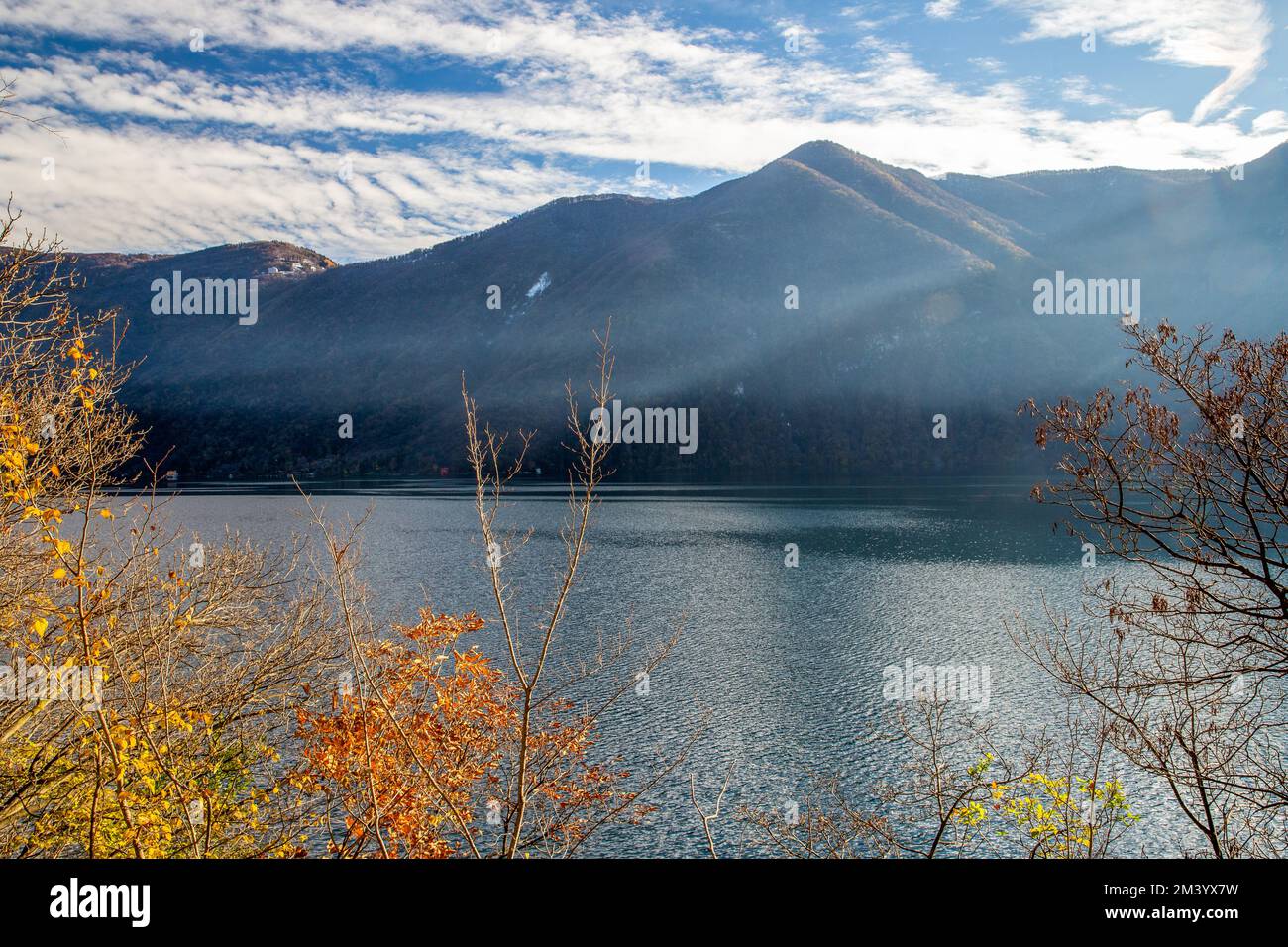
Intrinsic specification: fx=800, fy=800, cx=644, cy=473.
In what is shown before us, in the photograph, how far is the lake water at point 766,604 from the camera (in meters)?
17.4

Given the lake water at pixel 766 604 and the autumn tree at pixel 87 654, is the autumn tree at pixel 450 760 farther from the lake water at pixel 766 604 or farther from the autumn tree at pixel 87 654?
the lake water at pixel 766 604

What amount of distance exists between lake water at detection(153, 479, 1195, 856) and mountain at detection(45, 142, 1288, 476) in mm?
58116

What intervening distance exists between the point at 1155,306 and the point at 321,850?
177816 millimetres

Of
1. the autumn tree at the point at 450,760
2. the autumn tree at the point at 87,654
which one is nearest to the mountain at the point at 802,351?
the autumn tree at the point at 450,760

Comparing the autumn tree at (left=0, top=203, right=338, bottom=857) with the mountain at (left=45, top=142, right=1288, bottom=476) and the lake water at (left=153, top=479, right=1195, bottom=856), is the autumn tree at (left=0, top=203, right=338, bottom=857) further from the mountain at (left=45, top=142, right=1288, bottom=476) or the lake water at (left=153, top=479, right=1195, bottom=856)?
the mountain at (left=45, top=142, right=1288, bottom=476)

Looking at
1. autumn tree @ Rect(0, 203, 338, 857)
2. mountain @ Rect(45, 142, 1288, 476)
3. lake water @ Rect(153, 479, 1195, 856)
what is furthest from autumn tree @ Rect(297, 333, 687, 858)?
mountain @ Rect(45, 142, 1288, 476)

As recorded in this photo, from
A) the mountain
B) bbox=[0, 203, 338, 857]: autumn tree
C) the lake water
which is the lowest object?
the lake water

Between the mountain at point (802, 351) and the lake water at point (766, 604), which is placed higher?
the mountain at point (802, 351)

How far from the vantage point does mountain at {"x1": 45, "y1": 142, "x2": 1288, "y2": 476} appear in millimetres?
125750

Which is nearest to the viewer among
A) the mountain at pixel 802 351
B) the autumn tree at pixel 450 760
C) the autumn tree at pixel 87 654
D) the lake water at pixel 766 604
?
the autumn tree at pixel 87 654

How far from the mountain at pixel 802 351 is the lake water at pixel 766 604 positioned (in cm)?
5812

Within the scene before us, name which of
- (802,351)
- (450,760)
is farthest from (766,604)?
(802,351)
